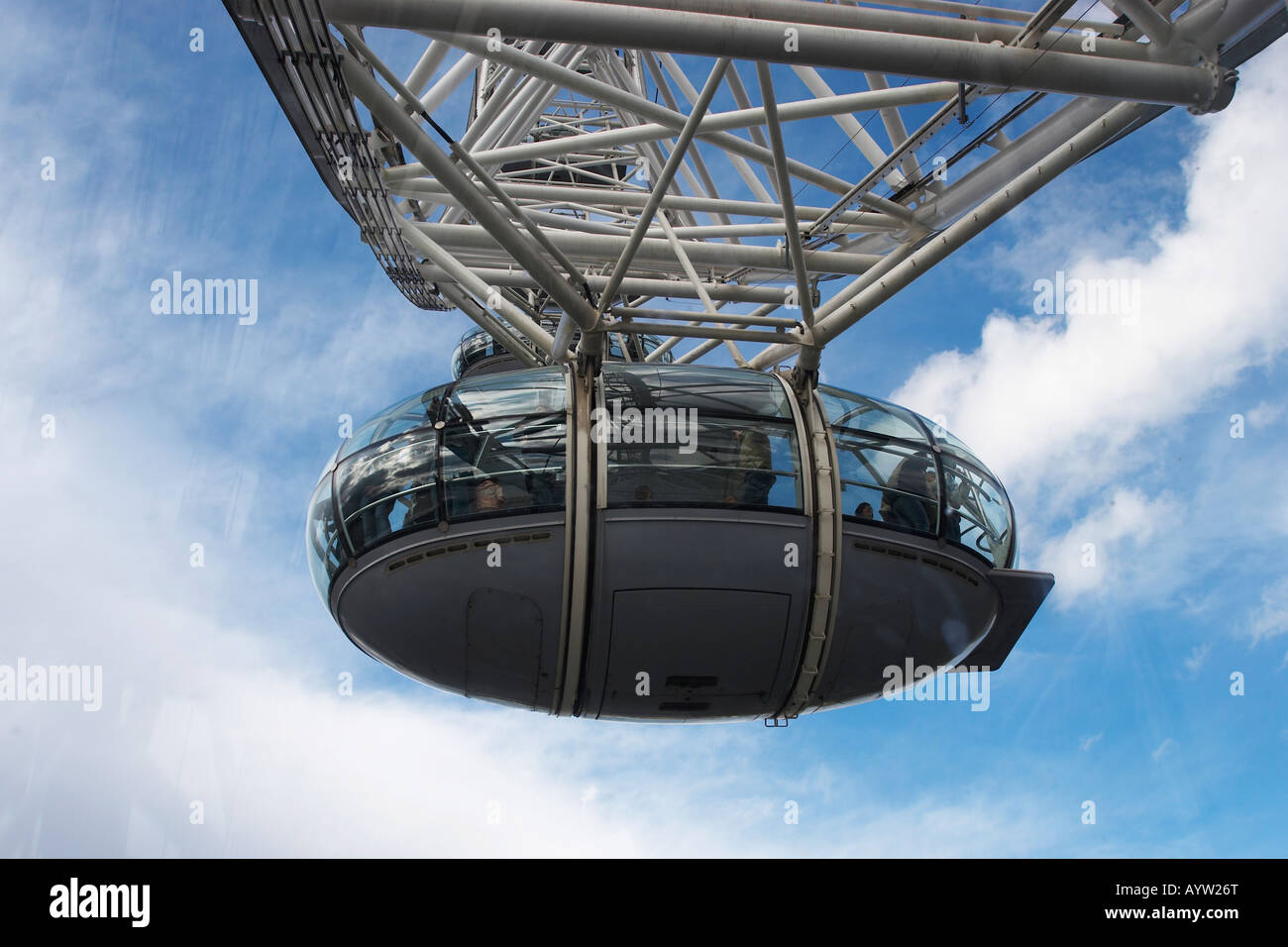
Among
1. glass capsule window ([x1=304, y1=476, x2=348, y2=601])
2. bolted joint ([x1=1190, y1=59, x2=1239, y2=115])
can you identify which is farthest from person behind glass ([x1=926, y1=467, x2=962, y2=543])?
glass capsule window ([x1=304, y1=476, x2=348, y2=601])

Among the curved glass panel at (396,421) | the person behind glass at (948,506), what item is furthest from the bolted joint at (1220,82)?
the curved glass panel at (396,421)

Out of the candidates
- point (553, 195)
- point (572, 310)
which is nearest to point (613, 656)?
point (572, 310)

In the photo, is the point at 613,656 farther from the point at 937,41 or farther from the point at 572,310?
the point at 937,41

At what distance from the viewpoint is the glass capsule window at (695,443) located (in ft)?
36.3

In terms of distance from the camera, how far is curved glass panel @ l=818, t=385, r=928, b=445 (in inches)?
479

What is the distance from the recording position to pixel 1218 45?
1061cm

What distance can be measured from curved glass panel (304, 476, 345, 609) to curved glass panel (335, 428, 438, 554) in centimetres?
25

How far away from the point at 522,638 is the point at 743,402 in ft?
11.4

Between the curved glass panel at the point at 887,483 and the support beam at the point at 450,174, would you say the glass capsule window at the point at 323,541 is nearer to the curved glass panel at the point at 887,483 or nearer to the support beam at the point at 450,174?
the support beam at the point at 450,174

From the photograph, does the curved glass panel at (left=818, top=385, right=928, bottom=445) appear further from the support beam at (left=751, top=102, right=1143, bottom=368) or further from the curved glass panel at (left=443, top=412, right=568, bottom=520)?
the curved glass panel at (left=443, top=412, right=568, bottom=520)

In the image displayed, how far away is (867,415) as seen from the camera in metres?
12.4

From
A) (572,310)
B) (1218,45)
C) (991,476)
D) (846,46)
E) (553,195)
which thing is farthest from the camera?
(553,195)

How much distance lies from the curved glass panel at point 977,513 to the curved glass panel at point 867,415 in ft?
1.74

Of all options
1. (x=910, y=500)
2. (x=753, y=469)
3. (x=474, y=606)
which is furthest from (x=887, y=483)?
(x=474, y=606)
